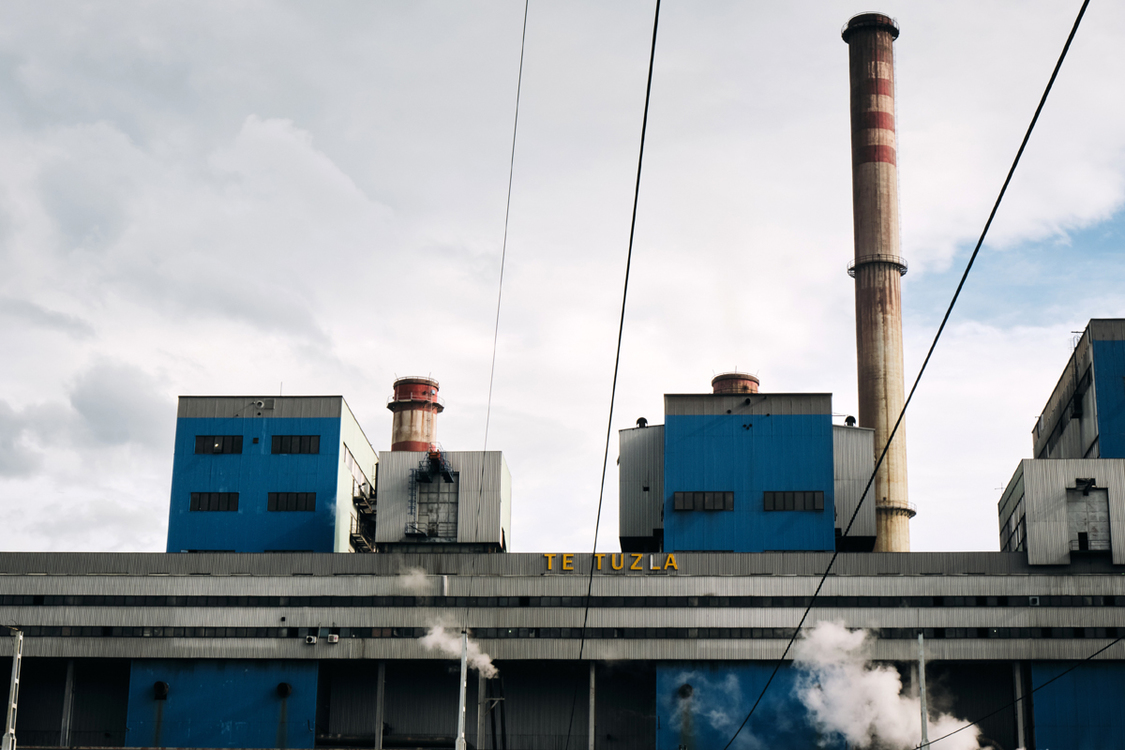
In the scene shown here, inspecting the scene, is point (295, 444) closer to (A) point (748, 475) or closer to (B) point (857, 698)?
(A) point (748, 475)

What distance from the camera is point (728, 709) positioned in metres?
57.7

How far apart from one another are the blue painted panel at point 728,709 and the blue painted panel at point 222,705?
1809 centimetres

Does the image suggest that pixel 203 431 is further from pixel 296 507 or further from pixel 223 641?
pixel 223 641

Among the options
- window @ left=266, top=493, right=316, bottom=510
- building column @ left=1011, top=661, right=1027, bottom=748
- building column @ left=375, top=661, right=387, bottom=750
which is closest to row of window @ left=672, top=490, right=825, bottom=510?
building column @ left=1011, top=661, right=1027, bottom=748

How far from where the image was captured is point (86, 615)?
204 feet

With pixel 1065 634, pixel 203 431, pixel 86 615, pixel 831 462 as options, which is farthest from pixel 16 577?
pixel 1065 634

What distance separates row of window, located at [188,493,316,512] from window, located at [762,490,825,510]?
26243 mm

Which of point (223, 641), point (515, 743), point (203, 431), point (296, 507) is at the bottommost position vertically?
point (515, 743)

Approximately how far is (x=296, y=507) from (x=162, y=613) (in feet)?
33.2

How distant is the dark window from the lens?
6881 cm

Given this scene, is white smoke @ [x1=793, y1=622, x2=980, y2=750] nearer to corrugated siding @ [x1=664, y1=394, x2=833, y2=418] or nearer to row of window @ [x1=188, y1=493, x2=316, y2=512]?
corrugated siding @ [x1=664, y1=394, x2=833, y2=418]

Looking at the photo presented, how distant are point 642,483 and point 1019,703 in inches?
921

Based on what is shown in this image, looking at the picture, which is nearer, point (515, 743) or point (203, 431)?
point (515, 743)

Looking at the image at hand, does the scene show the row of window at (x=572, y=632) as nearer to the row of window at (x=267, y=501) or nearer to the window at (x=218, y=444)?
the row of window at (x=267, y=501)
